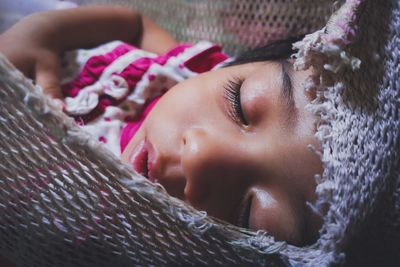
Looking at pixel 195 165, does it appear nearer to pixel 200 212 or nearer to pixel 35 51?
pixel 200 212

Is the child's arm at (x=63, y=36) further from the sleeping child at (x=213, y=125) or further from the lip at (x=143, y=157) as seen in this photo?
the lip at (x=143, y=157)

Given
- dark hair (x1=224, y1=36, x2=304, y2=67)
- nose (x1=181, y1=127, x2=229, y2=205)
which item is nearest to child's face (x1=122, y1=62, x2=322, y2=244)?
nose (x1=181, y1=127, x2=229, y2=205)

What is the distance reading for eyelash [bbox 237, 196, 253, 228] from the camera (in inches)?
21.9

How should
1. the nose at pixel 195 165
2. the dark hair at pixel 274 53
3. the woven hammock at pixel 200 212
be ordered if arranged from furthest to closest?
the dark hair at pixel 274 53
the nose at pixel 195 165
the woven hammock at pixel 200 212

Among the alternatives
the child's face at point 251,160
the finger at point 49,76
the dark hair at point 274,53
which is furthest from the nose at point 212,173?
the finger at point 49,76

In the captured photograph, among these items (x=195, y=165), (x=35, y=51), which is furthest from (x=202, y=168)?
(x=35, y=51)

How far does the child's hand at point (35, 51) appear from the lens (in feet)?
2.53

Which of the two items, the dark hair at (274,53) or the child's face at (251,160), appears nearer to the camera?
the child's face at (251,160)

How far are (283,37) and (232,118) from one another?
1.38 ft

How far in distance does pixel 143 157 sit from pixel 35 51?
334 millimetres

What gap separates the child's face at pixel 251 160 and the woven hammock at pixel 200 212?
45mm

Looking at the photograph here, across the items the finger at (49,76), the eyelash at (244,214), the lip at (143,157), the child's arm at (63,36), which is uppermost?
the child's arm at (63,36)

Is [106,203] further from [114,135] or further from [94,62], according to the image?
[94,62]

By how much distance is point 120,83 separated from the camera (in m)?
0.82
